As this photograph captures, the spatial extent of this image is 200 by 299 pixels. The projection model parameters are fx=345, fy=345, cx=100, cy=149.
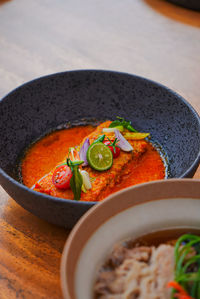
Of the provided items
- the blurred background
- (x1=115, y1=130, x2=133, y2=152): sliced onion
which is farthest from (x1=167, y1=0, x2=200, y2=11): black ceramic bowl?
(x1=115, y1=130, x2=133, y2=152): sliced onion

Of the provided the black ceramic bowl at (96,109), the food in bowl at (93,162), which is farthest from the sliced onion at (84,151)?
the black ceramic bowl at (96,109)

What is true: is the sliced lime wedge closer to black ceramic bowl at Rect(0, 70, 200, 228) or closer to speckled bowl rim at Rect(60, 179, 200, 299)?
black ceramic bowl at Rect(0, 70, 200, 228)

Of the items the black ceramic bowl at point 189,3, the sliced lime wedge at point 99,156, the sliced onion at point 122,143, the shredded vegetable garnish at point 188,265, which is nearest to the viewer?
the shredded vegetable garnish at point 188,265

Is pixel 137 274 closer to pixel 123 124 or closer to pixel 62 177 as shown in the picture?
pixel 62 177

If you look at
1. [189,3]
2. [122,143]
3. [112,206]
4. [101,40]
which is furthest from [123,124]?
[189,3]

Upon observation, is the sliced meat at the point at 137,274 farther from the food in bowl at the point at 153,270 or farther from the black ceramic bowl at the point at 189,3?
the black ceramic bowl at the point at 189,3
